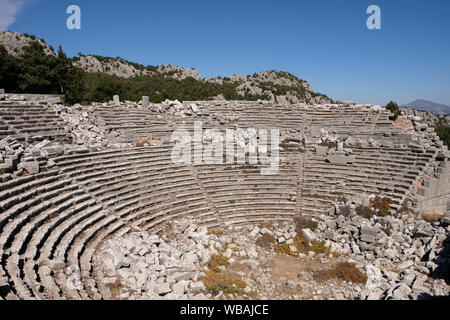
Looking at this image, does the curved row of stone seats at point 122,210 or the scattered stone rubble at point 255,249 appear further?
the curved row of stone seats at point 122,210

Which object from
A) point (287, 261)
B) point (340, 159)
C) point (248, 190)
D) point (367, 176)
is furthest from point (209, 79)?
point (287, 261)

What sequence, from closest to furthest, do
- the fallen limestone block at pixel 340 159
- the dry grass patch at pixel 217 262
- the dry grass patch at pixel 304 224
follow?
the dry grass patch at pixel 217 262 < the dry grass patch at pixel 304 224 < the fallen limestone block at pixel 340 159

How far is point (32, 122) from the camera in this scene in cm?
1512

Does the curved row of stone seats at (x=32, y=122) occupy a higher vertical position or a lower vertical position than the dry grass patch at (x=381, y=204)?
higher

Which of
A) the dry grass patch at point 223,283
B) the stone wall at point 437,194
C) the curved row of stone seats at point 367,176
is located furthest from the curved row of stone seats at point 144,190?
the stone wall at point 437,194

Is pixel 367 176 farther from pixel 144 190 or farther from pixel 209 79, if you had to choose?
pixel 209 79

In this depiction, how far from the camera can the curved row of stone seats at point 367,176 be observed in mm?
14516

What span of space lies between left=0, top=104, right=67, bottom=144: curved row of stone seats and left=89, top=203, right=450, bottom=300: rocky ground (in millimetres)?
7977

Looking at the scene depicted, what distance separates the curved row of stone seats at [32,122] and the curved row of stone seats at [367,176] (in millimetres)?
14012

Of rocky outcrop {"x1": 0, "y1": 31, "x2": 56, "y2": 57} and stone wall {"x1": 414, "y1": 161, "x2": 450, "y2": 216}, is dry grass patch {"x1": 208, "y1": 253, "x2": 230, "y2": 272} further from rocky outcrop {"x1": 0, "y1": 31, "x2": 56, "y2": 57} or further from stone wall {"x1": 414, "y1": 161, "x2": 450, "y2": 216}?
rocky outcrop {"x1": 0, "y1": 31, "x2": 56, "y2": 57}

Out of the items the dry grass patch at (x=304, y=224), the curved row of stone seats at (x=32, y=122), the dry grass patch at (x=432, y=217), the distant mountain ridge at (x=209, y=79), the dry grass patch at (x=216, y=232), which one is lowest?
the dry grass patch at (x=216, y=232)

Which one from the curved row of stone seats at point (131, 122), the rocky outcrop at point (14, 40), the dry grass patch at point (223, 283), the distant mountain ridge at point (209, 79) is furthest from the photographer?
the distant mountain ridge at point (209, 79)

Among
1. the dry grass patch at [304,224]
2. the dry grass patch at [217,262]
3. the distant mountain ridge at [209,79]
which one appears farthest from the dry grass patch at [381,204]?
the distant mountain ridge at [209,79]

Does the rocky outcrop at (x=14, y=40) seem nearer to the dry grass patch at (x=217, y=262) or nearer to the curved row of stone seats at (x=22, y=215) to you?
the curved row of stone seats at (x=22, y=215)
